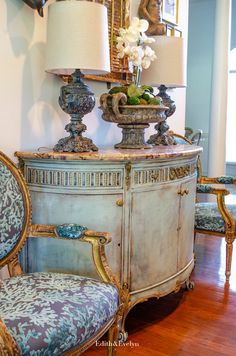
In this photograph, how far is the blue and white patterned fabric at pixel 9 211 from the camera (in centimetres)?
160

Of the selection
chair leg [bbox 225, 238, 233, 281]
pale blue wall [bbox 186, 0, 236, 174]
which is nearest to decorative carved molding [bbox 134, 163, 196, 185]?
chair leg [bbox 225, 238, 233, 281]

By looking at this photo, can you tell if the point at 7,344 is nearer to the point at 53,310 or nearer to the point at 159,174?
the point at 53,310

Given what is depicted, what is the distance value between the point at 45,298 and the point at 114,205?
625mm

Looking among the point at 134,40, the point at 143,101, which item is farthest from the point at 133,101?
the point at 134,40

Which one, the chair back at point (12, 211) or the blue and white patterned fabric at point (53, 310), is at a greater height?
the chair back at point (12, 211)

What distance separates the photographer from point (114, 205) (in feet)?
6.10

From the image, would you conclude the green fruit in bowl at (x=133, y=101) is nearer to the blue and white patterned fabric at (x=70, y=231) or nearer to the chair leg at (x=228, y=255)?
the blue and white patterned fabric at (x=70, y=231)

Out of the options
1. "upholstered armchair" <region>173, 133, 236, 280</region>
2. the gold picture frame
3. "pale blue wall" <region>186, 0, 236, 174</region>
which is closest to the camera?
"upholstered armchair" <region>173, 133, 236, 280</region>

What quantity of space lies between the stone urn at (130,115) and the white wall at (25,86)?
0.88 feet

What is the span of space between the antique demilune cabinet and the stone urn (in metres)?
0.24

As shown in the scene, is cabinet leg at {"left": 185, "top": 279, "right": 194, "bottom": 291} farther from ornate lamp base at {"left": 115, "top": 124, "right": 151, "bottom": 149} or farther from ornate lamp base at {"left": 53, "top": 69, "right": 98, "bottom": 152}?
ornate lamp base at {"left": 53, "top": 69, "right": 98, "bottom": 152}

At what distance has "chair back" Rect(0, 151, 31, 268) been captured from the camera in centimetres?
161

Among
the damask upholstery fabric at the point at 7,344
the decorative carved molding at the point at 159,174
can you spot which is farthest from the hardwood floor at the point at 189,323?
the damask upholstery fabric at the point at 7,344

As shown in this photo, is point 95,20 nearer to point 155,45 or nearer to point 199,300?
point 155,45
